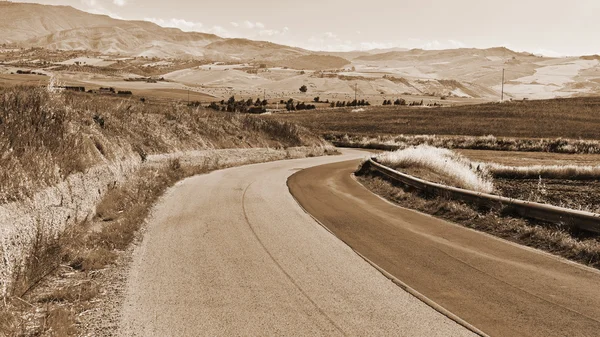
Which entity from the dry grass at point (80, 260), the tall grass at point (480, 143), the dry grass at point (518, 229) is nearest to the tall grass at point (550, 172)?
the dry grass at point (518, 229)

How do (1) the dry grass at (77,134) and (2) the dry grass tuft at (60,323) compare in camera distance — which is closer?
(2) the dry grass tuft at (60,323)

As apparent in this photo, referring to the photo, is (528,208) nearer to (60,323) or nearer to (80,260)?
(80,260)

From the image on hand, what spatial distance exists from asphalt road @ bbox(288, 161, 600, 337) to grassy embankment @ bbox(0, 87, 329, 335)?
4768 millimetres

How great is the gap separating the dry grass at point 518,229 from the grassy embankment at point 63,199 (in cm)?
790

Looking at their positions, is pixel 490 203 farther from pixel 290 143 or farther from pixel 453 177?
pixel 290 143

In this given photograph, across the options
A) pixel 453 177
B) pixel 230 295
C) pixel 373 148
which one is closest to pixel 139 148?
pixel 453 177

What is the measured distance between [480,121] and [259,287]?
6950 centimetres

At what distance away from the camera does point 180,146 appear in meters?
30.3

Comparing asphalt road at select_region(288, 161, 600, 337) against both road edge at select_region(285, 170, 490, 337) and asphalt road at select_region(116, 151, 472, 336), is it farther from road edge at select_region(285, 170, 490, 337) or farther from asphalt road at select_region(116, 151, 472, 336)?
asphalt road at select_region(116, 151, 472, 336)

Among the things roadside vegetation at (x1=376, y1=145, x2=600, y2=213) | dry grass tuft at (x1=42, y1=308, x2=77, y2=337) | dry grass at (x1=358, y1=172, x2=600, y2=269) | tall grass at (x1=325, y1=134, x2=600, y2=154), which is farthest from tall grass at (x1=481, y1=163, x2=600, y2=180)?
dry grass tuft at (x1=42, y1=308, x2=77, y2=337)

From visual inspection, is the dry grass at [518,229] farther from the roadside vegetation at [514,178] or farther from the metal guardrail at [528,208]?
the roadside vegetation at [514,178]

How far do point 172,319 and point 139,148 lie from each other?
1912 cm

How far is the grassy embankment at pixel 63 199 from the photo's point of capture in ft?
21.1

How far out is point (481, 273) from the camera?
7.85 m
